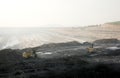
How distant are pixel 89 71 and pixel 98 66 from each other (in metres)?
1.13

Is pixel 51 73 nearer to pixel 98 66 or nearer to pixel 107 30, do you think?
pixel 98 66

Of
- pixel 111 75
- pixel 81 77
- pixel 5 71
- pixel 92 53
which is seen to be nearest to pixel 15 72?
pixel 5 71

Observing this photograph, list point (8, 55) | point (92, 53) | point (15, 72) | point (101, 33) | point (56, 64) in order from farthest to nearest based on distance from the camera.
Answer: point (101, 33)
point (92, 53)
point (8, 55)
point (56, 64)
point (15, 72)

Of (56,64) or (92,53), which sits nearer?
(56,64)

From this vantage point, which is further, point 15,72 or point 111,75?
point 15,72

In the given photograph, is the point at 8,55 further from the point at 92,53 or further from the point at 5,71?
the point at 92,53

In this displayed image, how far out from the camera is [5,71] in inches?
674

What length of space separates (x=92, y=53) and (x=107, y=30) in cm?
2679

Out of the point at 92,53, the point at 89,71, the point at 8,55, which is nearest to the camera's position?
the point at 89,71

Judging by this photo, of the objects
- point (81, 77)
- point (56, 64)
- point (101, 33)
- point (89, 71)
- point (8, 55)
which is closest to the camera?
point (81, 77)

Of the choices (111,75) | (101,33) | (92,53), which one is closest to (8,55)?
(92,53)

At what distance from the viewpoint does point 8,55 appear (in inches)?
910

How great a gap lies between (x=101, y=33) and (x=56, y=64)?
31.5m

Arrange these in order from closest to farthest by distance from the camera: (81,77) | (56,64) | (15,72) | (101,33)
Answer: (81,77), (15,72), (56,64), (101,33)
